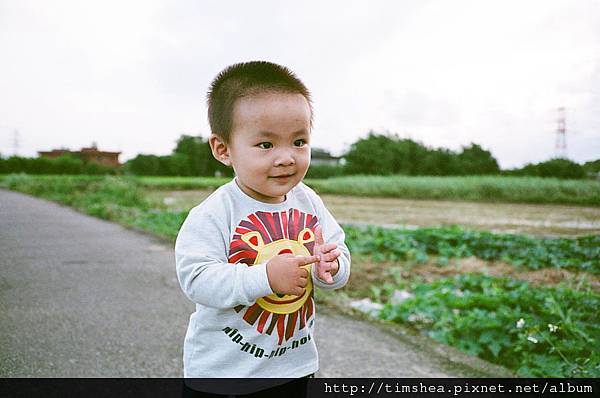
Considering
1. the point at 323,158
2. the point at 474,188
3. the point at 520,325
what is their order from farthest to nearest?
the point at 323,158
the point at 474,188
the point at 520,325

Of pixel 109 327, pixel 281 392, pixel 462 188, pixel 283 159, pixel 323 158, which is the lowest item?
pixel 109 327

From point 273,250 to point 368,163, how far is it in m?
6.27

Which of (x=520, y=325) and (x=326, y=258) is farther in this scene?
(x=520, y=325)

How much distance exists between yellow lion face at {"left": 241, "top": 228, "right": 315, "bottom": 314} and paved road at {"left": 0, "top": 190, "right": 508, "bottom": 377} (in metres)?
1.23

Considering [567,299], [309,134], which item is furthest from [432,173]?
[309,134]

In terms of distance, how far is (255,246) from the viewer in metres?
1.04

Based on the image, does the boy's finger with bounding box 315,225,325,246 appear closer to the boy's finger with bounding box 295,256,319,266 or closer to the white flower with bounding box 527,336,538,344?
the boy's finger with bounding box 295,256,319,266

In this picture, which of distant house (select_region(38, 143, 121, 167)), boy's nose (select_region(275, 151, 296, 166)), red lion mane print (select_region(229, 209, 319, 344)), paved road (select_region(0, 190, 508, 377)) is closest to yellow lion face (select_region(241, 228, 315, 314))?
red lion mane print (select_region(229, 209, 319, 344))

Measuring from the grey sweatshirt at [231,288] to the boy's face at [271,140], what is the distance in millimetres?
77

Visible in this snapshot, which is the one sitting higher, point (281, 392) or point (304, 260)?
point (304, 260)

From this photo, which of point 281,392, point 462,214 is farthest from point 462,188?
point 281,392

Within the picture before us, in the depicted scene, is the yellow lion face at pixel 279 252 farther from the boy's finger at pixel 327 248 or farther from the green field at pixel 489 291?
the green field at pixel 489 291

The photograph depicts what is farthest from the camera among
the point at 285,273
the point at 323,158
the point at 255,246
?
the point at 323,158

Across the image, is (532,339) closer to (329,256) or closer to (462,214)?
(329,256)
